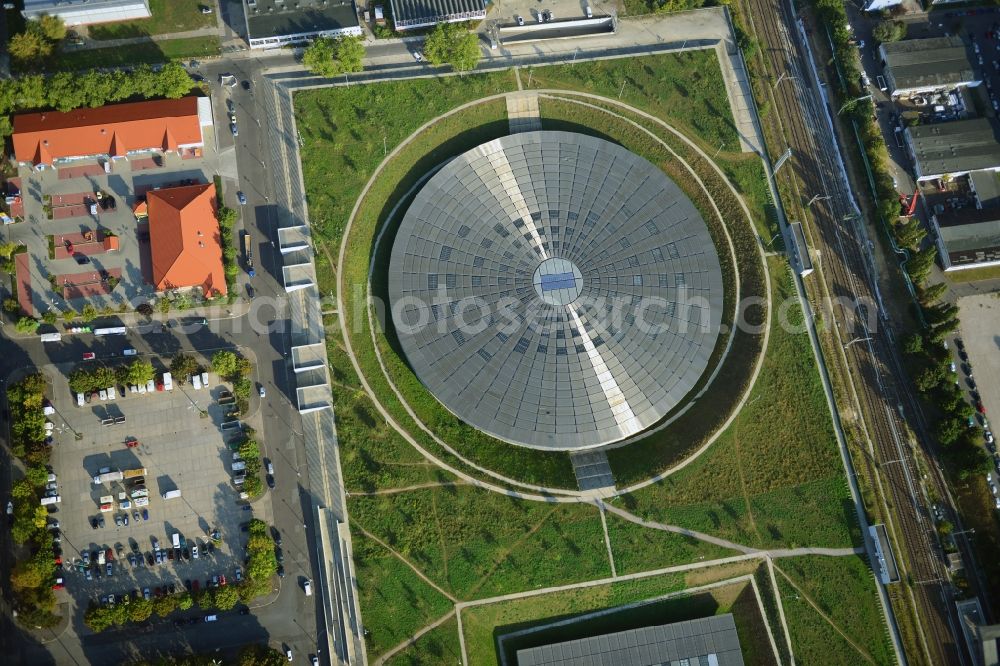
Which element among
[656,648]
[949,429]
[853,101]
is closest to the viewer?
[656,648]

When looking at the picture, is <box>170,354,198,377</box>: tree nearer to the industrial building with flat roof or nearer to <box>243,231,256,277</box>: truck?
<box>243,231,256,277</box>: truck

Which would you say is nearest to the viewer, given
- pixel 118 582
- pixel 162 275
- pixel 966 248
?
pixel 118 582

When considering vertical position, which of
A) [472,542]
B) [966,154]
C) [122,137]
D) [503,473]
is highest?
[122,137]

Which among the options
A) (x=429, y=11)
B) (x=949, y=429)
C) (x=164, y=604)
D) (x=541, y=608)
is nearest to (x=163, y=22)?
(x=429, y=11)

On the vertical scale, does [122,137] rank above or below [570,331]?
above

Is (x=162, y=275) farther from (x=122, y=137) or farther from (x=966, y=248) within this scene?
(x=966, y=248)

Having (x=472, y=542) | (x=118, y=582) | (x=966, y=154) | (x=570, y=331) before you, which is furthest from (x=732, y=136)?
(x=118, y=582)

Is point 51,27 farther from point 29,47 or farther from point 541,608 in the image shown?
point 541,608
